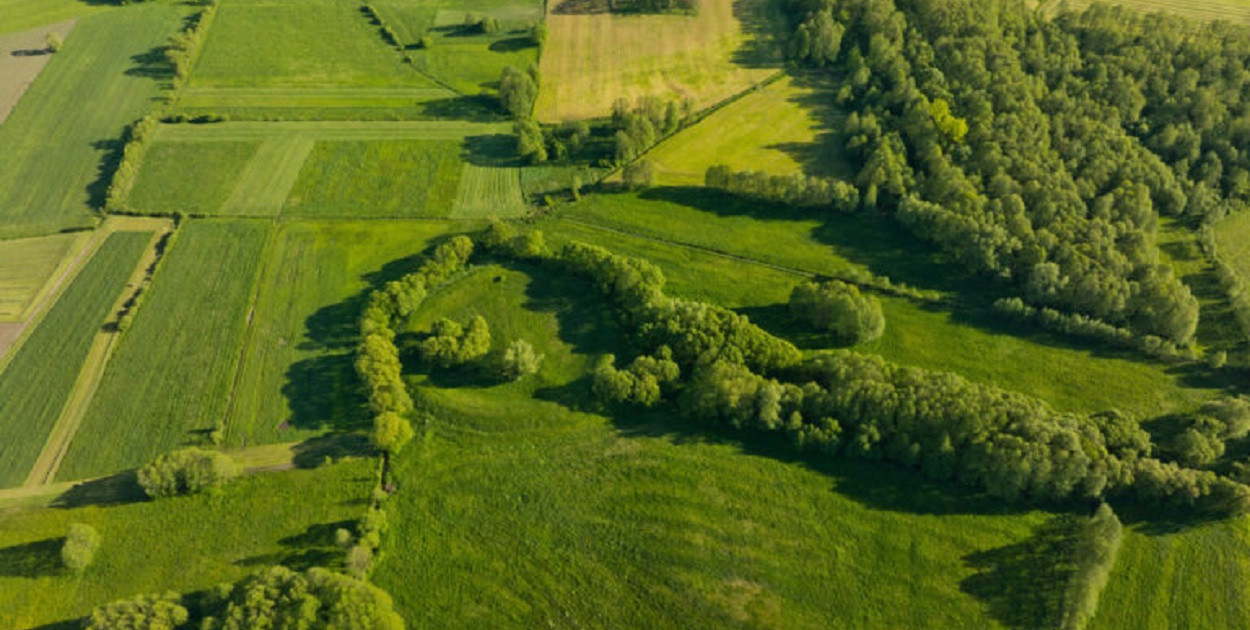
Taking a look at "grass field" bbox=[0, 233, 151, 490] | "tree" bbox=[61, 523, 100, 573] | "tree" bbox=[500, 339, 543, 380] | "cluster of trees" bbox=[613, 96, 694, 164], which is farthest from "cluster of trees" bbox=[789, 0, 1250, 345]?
→ "grass field" bbox=[0, 233, 151, 490]

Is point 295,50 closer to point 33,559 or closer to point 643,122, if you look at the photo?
point 643,122

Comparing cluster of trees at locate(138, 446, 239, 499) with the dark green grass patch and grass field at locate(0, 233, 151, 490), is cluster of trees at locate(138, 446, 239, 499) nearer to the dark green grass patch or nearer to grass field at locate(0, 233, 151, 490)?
grass field at locate(0, 233, 151, 490)

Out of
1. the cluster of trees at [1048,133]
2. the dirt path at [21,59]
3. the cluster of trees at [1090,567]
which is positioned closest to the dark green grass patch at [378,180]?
the dirt path at [21,59]

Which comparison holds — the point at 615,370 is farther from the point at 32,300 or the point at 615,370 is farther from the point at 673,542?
the point at 32,300

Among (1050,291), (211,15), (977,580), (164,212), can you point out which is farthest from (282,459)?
(211,15)

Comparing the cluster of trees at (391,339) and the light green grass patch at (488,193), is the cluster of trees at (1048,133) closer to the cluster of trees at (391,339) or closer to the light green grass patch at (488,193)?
the light green grass patch at (488,193)
